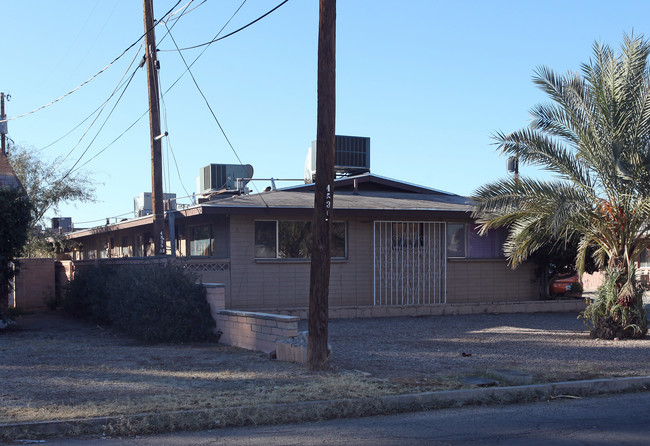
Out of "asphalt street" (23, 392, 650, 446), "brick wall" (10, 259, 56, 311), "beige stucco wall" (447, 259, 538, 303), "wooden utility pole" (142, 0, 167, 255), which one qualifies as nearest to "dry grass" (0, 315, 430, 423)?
"asphalt street" (23, 392, 650, 446)

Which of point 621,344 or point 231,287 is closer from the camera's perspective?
point 621,344

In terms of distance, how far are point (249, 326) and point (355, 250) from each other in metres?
7.03

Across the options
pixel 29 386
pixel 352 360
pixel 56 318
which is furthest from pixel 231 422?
pixel 56 318

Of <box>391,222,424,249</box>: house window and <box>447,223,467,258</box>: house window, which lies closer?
<box>391,222,424,249</box>: house window

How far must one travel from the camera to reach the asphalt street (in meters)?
6.73

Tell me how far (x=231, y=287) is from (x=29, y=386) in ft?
29.1

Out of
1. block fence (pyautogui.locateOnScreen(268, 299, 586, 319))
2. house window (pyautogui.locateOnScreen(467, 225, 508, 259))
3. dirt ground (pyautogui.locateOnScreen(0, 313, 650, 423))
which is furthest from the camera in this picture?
house window (pyautogui.locateOnScreen(467, 225, 508, 259))

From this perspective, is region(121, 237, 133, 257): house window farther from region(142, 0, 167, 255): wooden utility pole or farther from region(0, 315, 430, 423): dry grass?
region(0, 315, 430, 423): dry grass

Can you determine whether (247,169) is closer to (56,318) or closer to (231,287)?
(231,287)

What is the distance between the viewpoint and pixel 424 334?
1495cm

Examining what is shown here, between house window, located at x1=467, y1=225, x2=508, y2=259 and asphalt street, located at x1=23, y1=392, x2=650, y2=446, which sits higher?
house window, located at x1=467, y1=225, x2=508, y2=259

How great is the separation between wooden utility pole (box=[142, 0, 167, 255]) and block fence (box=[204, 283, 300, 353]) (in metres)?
4.00

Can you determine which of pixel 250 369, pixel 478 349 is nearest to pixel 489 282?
pixel 478 349

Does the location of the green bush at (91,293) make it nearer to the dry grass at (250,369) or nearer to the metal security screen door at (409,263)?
the dry grass at (250,369)
